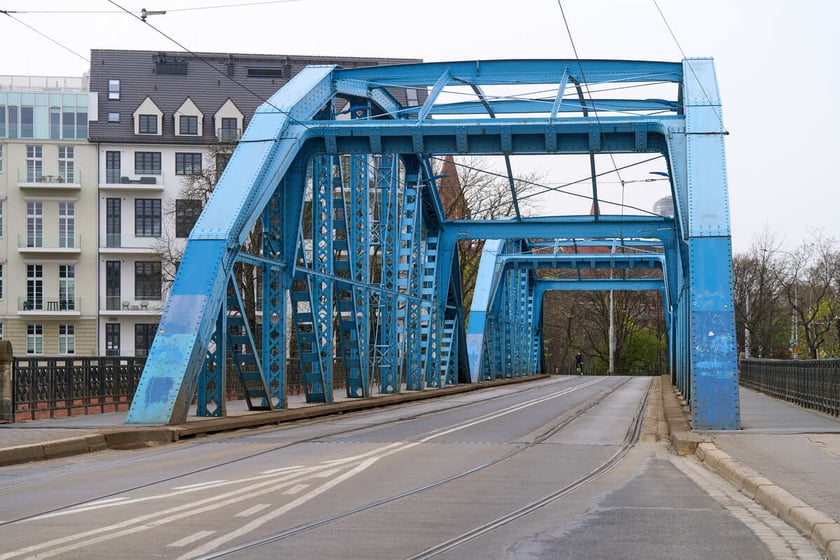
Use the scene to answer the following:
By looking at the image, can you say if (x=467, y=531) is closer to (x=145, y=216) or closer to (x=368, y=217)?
(x=368, y=217)

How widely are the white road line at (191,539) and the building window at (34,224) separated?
66457mm

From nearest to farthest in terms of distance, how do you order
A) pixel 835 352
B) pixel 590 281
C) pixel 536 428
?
Result: pixel 536 428 → pixel 590 281 → pixel 835 352

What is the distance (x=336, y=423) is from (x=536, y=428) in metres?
3.99

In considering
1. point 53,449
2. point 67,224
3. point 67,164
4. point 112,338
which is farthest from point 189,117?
point 53,449

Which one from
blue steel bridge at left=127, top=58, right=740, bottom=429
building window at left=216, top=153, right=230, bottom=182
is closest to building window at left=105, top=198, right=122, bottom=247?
building window at left=216, top=153, right=230, bottom=182

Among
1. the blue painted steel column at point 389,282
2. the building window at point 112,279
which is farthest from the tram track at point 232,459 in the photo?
the building window at point 112,279

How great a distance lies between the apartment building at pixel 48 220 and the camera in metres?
71.2

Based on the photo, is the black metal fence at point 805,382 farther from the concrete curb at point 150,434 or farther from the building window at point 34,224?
the building window at point 34,224

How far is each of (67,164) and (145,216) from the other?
18.4ft

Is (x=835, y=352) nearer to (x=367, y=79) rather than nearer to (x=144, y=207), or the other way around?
(x=144, y=207)

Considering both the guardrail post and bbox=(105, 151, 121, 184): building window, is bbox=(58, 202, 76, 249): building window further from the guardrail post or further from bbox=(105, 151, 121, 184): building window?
the guardrail post

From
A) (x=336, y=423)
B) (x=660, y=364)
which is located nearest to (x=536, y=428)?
(x=336, y=423)

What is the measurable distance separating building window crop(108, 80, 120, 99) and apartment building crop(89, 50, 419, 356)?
62 millimetres

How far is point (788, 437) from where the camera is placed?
17.6 meters
